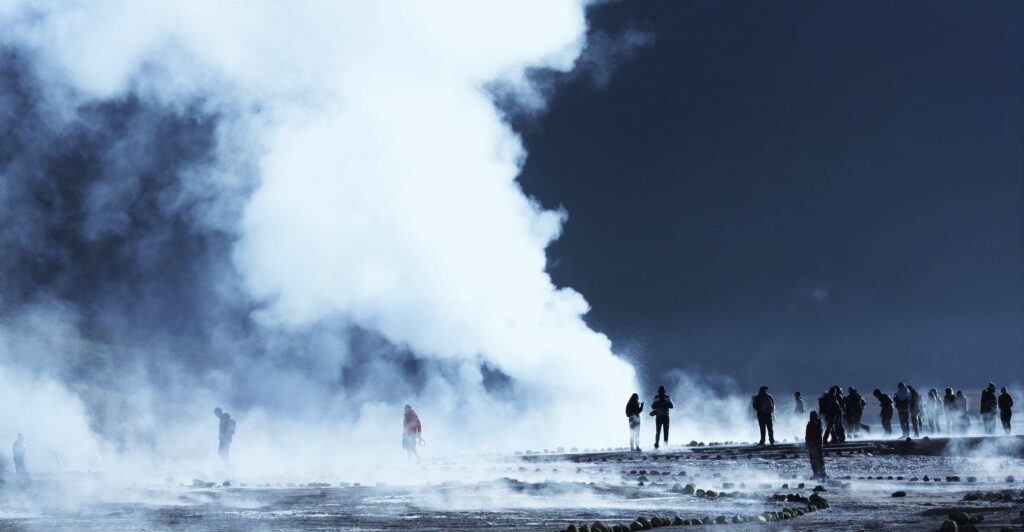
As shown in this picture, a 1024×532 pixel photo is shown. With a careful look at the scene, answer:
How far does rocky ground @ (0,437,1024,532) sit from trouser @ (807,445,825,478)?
36 centimetres

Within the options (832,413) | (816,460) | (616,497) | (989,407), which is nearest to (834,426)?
(832,413)

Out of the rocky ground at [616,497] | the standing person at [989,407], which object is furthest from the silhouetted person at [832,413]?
the standing person at [989,407]

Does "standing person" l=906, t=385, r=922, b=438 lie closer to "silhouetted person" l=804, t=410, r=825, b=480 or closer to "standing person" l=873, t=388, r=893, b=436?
"standing person" l=873, t=388, r=893, b=436

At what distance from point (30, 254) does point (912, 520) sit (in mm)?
120687

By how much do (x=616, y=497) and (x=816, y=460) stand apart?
5.75 meters

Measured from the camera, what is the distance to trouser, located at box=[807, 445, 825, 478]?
87.6 feet

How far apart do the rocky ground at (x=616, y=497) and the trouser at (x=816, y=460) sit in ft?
1.18

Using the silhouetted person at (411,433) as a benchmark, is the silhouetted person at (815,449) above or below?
below

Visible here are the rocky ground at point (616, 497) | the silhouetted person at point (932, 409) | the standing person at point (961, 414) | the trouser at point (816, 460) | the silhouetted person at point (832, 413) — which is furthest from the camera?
the standing person at point (961, 414)

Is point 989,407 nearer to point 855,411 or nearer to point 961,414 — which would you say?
point 961,414

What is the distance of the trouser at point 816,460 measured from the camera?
2669cm

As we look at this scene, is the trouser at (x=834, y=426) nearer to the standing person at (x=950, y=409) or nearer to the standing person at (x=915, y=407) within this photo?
the standing person at (x=915, y=407)

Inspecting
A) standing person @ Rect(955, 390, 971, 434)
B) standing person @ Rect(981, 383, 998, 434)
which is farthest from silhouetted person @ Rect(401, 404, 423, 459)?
standing person @ Rect(955, 390, 971, 434)

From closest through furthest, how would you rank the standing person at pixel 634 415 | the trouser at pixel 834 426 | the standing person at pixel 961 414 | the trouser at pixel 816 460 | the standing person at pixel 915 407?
1. the trouser at pixel 816 460
2. the trouser at pixel 834 426
3. the standing person at pixel 634 415
4. the standing person at pixel 915 407
5. the standing person at pixel 961 414
